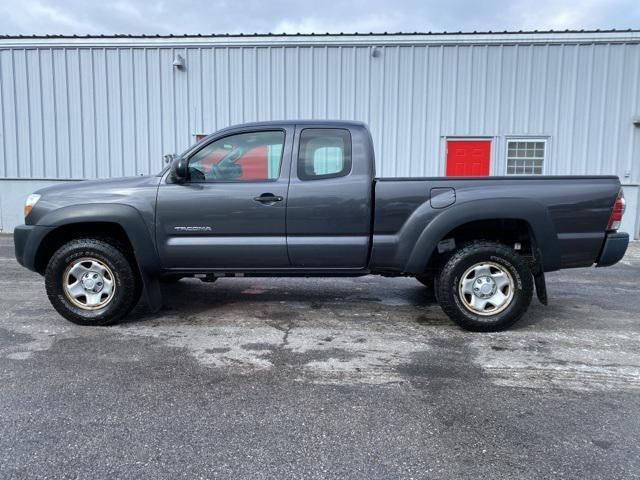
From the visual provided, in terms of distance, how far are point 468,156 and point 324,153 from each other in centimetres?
809

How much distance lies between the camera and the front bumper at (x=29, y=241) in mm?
4422

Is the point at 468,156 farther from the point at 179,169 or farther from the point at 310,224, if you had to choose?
the point at 179,169

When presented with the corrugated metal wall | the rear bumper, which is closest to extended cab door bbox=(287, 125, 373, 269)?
the rear bumper

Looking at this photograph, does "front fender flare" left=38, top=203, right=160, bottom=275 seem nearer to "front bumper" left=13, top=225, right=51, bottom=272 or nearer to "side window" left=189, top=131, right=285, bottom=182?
"front bumper" left=13, top=225, right=51, bottom=272

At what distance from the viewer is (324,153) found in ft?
15.0

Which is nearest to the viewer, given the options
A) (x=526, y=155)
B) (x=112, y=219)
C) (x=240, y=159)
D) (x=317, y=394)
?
(x=317, y=394)

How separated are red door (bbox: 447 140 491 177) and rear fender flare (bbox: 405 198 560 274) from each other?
24.9ft

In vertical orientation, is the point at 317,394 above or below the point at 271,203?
below

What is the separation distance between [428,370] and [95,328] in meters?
3.06

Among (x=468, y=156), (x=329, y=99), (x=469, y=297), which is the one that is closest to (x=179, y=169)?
(x=469, y=297)

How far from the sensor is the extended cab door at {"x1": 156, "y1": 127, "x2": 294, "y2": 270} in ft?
14.4

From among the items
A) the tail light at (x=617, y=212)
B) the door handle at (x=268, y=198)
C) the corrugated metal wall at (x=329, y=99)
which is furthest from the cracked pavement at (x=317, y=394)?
the corrugated metal wall at (x=329, y=99)

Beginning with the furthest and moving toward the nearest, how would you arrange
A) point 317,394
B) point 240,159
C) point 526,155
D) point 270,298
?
point 526,155 < point 270,298 < point 240,159 < point 317,394

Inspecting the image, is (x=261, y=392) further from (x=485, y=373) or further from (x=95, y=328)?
(x=95, y=328)
